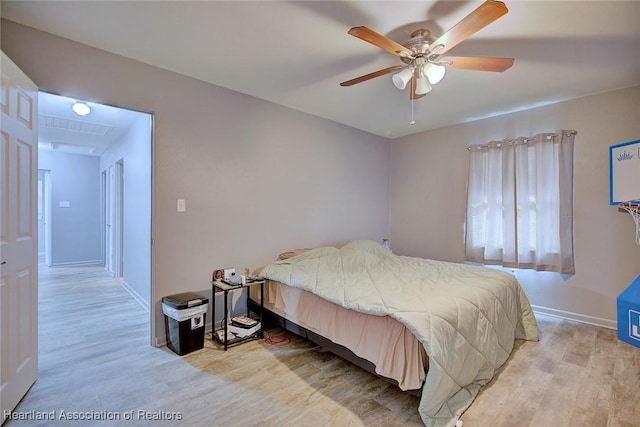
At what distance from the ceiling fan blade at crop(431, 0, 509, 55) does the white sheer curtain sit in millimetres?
2325

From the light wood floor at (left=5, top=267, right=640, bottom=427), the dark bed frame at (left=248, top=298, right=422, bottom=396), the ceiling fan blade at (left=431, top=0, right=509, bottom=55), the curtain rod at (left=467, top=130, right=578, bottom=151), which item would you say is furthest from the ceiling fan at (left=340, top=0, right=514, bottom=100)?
the light wood floor at (left=5, top=267, right=640, bottom=427)

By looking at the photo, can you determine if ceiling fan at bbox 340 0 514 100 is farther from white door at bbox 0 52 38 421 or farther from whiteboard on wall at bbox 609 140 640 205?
white door at bbox 0 52 38 421

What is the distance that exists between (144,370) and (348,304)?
1.62 m

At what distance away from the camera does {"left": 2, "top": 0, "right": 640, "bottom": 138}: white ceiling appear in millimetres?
1820

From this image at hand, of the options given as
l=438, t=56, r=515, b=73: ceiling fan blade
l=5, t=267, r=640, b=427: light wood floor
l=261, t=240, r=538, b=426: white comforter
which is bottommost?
l=5, t=267, r=640, b=427: light wood floor

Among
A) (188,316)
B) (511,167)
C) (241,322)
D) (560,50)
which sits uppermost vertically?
(560,50)

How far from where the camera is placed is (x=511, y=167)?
11.6 feet

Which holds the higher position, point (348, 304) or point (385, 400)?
point (348, 304)

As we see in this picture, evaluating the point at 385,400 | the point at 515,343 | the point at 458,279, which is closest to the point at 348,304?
the point at 385,400

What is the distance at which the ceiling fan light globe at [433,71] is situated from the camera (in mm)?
2043

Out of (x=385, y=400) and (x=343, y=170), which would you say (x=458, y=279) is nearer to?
(x=385, y=400)

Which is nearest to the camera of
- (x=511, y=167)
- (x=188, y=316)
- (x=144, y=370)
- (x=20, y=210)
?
(x=20, y=210)

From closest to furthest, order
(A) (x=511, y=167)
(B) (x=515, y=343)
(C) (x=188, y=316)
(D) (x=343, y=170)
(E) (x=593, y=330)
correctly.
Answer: (C) (x=188, y=316), (B) (x=515, y=343), (E) (x=593, y=330), (A) (x=511, y=167), (D) (x=343, y=170)

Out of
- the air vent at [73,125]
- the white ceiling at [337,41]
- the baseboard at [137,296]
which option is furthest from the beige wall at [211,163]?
the air vent at [73,125]
